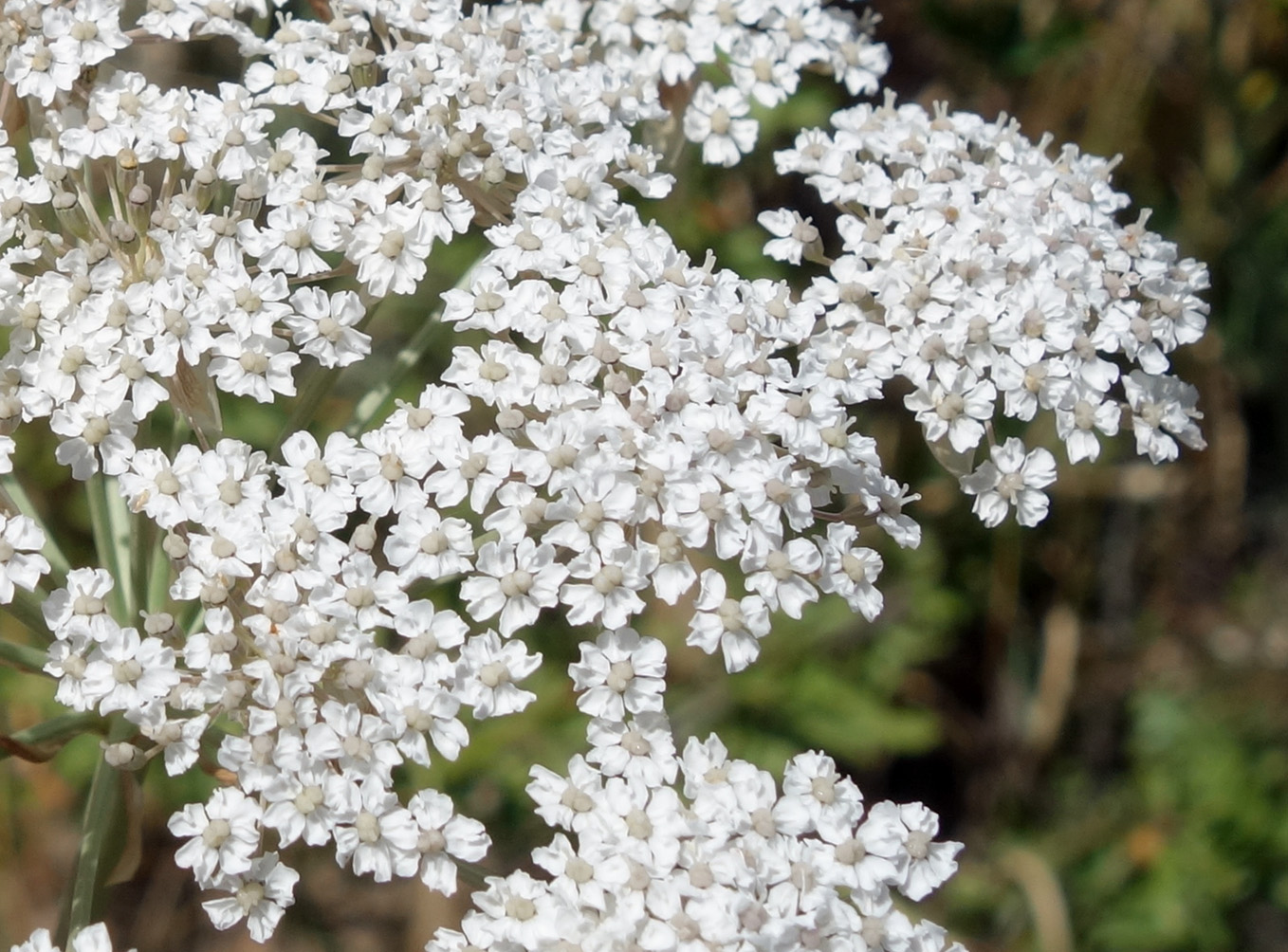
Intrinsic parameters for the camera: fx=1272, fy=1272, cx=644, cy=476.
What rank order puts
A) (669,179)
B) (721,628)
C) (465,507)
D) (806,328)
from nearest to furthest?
(721,628) < (806,328) < (669,179) < (465,507)

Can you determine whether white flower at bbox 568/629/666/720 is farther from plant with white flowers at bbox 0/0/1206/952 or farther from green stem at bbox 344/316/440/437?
green stem at bbox 344/316/440/437

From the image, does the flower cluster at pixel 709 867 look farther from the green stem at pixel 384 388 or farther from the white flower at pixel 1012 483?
the green stem at pixel 384 388

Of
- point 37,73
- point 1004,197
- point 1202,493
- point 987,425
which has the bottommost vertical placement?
point 37,73

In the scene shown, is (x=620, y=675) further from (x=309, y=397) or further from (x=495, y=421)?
(x=309, y=397)

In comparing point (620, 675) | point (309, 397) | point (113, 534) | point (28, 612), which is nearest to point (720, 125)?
point (309, 397)

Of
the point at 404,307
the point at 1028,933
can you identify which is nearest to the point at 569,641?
the point at 404,307

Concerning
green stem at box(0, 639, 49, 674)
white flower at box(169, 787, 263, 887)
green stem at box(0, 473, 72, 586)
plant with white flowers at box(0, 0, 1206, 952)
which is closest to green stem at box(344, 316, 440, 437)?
plant with white flowers at box(0, 0, 1206, 952)

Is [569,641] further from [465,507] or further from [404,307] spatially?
[404,307]

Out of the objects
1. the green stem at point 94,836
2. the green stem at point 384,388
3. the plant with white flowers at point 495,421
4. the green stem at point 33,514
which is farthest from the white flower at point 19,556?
the green stem at point 384,388
